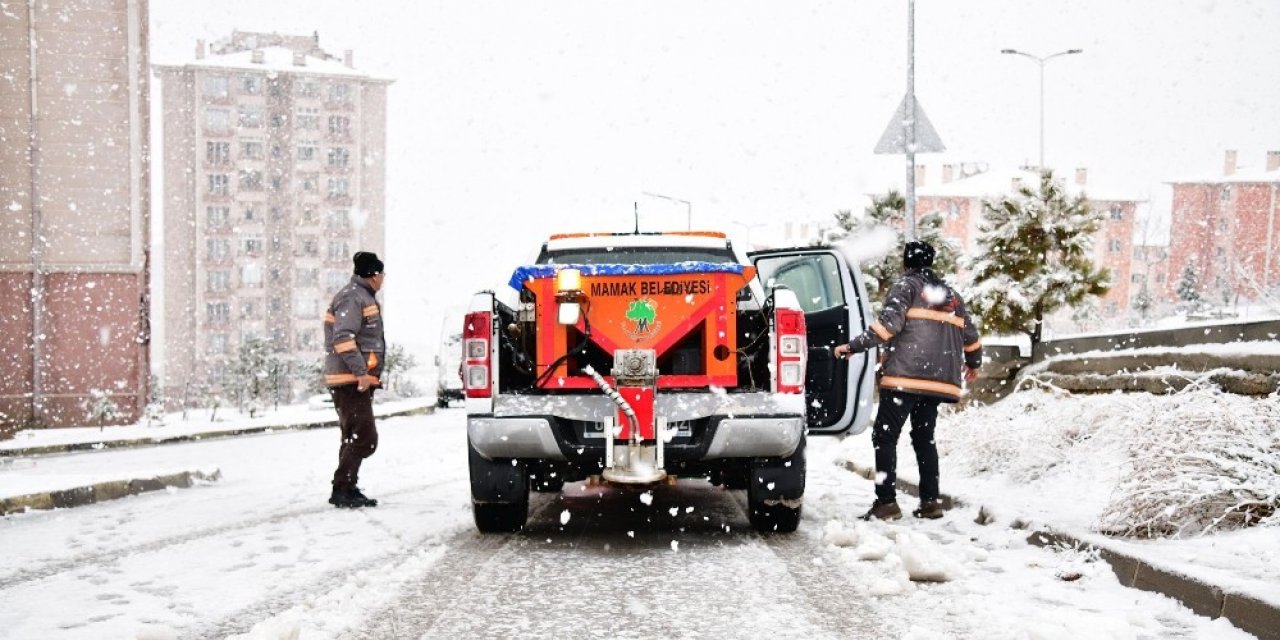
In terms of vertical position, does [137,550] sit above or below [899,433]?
below

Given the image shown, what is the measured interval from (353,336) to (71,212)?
21.5 metres

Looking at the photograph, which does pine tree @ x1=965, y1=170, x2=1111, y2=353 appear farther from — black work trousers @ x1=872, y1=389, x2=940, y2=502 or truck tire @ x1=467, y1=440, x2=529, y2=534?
truck tire @ x1=467, y1=440, x2=529, y2=534

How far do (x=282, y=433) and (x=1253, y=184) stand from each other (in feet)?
302

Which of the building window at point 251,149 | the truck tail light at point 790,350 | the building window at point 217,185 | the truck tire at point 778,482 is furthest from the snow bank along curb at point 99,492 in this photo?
the building window at point 251,149

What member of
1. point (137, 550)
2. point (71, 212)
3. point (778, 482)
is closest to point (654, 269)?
point (778, 482)

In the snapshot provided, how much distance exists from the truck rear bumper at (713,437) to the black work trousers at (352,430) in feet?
7.38

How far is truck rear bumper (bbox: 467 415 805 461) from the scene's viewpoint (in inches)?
251

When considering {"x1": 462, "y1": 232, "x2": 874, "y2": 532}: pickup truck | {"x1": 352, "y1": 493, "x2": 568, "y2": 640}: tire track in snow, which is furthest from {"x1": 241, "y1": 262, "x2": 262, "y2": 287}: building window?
{"x1": 462, "y1": 232, "x2": 874, "y2": 532}: pickup truck

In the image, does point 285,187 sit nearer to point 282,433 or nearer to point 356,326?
point 282,433

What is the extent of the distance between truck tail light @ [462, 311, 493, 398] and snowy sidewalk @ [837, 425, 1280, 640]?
3175 millimetres

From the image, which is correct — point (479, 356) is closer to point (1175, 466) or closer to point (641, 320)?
point (641, 320)

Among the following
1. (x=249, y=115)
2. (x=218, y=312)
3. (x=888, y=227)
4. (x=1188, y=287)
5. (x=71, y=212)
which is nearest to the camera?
(x=71, y=212)

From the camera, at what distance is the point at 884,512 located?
7.55 m

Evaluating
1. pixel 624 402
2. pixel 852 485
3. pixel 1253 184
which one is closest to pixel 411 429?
pixel 852 485
